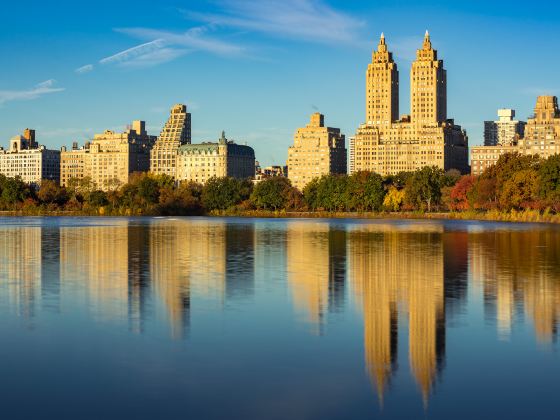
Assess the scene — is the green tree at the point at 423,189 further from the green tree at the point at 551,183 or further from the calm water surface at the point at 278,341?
the calm water surface at the point at 278,341

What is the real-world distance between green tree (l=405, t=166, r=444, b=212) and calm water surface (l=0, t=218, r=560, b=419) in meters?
135

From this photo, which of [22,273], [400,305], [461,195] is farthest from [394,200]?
[400,305]

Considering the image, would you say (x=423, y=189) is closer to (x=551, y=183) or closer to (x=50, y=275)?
(x=551, y=183)

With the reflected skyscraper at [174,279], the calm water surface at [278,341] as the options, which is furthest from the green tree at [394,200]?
the calm water surface at [278,341]

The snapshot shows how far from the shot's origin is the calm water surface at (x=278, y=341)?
19281 mm

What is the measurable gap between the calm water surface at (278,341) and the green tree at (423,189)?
135m

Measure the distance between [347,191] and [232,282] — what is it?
514ft

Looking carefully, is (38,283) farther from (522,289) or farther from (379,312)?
(522,289)

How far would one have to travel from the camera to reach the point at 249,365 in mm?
22516

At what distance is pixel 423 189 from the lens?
18300 centimetres

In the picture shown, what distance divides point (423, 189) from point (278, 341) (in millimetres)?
160006

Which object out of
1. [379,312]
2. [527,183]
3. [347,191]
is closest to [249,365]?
[379,312]

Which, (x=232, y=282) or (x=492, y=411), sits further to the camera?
(x=232, y=282)

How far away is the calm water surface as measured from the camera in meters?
19.3
